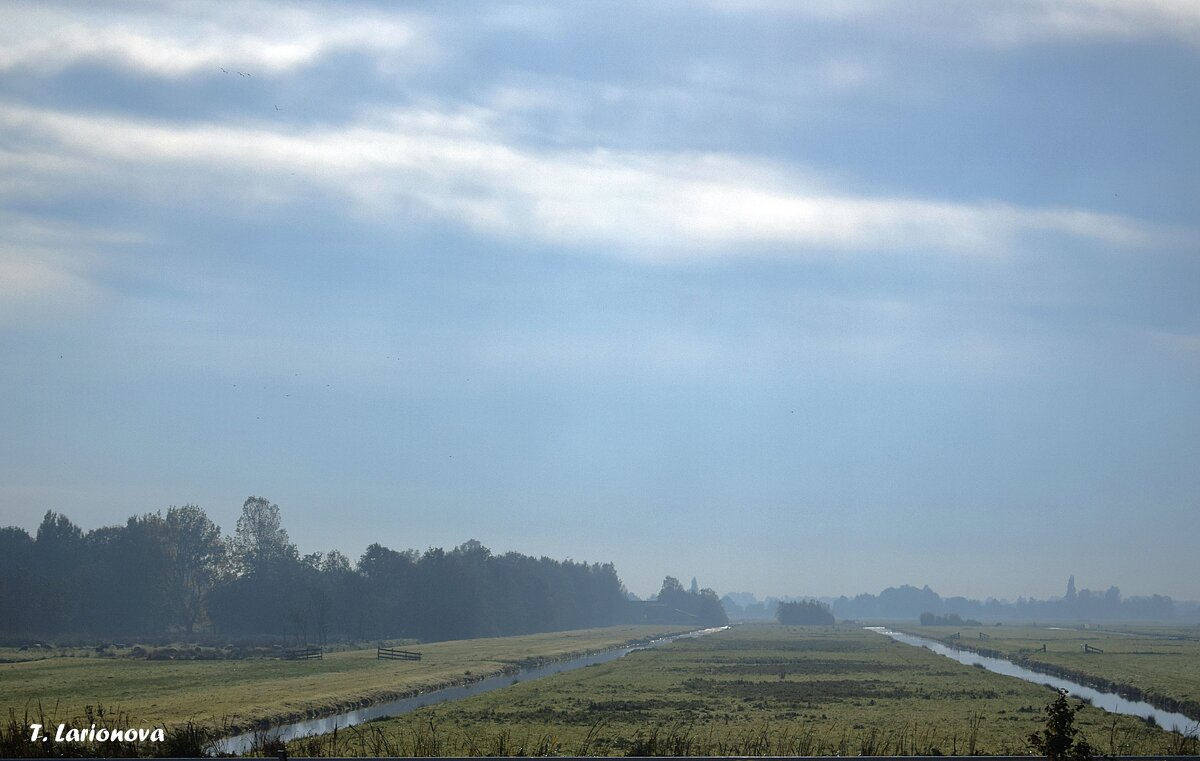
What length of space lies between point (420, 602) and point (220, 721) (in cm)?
12474

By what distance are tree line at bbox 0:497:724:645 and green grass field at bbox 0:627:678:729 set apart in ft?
155

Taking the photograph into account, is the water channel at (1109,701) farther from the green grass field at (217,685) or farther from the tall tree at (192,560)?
the tall tree at (192,560)

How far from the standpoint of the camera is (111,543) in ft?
536

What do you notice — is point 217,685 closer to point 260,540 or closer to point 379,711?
point 379,711

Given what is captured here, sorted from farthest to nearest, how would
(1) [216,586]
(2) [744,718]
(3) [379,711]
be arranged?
(1) [216,586] < (3) [379,711] < (2) [744,718]

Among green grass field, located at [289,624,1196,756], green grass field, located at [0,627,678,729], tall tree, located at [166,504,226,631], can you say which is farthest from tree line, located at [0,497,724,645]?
green grass field, located at [289,624,1196,756]

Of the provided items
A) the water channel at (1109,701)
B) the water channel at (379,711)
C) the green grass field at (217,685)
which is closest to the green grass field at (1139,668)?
the water channel at (1109,701)

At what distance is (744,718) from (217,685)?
31.8m

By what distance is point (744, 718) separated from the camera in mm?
46375

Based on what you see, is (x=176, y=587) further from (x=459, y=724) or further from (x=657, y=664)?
(x=459, y=724)

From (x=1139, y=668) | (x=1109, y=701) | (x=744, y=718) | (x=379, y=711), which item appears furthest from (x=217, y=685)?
(x=1139, y=668)

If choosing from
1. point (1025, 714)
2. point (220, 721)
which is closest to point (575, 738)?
point (220, 721)

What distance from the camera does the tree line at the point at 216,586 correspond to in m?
146

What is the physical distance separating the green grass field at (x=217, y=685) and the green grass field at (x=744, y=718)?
6.69 m
